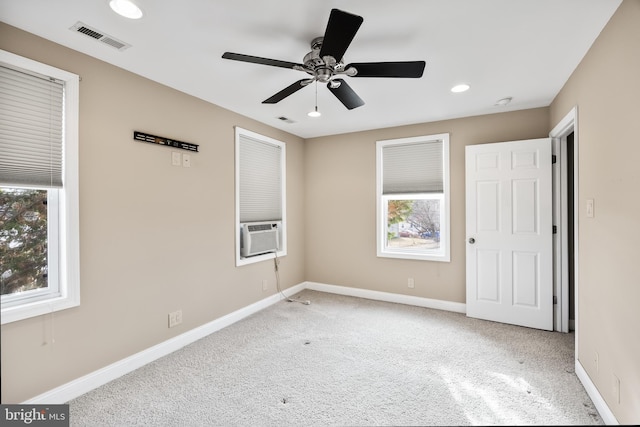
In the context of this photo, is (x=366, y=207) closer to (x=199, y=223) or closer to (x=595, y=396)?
(x=199, y=223)

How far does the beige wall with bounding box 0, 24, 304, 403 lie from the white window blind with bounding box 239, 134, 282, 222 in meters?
0.25

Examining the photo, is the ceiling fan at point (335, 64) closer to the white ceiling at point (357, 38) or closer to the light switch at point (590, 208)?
the white ceiling at point (357, 38)

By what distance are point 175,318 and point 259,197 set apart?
5.70 ft

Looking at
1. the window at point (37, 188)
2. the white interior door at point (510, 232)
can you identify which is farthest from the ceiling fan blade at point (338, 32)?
the white interior door at point (510, 232)

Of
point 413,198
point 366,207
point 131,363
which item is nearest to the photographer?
point 131,363

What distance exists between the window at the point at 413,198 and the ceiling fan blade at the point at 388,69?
7.00 ft

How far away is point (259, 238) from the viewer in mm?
3783

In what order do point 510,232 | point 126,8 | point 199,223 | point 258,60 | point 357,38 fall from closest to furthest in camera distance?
point 126,8
point 258,60
point 357,38
point 199,223
point 510,232

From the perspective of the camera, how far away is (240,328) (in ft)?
10.7

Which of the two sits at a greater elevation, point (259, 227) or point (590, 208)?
point (590, 208)

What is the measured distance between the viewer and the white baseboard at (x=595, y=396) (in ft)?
5.64

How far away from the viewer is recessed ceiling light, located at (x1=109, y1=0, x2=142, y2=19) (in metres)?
1.63

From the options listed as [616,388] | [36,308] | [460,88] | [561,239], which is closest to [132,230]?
[36,308]

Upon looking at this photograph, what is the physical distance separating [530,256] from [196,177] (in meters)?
3.61
